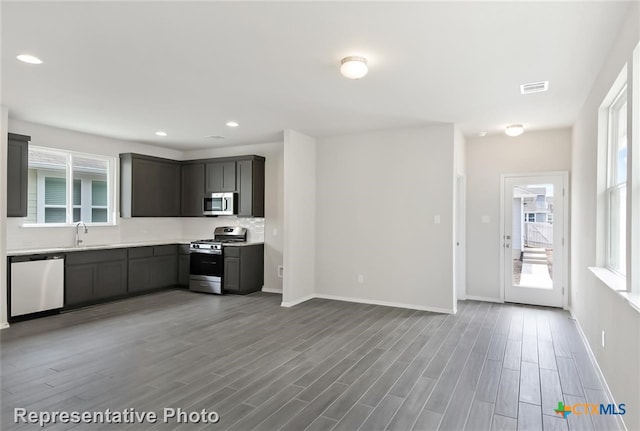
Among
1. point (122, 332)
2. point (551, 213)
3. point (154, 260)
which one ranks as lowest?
point (122, 332)

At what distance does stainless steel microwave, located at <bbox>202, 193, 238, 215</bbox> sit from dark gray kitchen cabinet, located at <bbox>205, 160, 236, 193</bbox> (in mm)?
106

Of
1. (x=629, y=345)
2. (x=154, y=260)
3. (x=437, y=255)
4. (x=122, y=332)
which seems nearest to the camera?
(x=629, y=345)

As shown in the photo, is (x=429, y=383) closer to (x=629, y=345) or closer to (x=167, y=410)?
(x=629, y=345)

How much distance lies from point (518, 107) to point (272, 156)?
411 cm

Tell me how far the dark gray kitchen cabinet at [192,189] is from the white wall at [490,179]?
5.03 meters

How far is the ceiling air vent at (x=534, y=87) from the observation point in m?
3.60

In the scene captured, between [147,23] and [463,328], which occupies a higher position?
[147,23]

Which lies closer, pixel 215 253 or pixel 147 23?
pixel 147 23

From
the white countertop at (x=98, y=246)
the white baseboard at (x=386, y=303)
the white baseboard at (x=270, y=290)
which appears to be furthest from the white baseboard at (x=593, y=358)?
the white countertop at (x=98, y=246)

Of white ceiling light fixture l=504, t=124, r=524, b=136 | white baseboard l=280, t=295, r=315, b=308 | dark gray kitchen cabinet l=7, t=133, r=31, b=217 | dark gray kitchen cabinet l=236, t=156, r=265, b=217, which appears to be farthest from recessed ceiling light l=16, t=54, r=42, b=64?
white ceiling light fixture l=504, t=124, r=524, b=136

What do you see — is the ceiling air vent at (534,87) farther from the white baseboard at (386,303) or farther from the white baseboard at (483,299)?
the white baseboard at (483,299)

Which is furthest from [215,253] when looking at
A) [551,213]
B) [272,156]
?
[551,213]

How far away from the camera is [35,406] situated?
2596 mm

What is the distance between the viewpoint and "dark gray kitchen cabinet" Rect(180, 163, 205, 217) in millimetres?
7211
